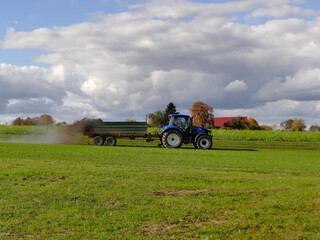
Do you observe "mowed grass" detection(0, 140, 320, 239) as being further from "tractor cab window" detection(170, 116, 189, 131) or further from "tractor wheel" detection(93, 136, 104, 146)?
"tractor wheel" detection(93, 136, 104, 146)

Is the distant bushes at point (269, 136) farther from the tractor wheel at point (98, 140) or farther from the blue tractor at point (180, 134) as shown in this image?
the tractor wheel at point (98, 140)

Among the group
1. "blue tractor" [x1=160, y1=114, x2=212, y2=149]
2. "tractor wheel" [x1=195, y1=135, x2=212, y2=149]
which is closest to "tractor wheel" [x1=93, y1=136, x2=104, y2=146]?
"blue tractor" [x1=160, y1=114, x2=212, y2=149]

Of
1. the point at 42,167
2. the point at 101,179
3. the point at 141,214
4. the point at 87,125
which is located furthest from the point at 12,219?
the point at 87,125

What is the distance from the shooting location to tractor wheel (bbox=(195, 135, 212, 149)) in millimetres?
28281

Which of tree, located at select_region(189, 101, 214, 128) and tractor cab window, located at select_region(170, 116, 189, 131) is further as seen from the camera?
tree, located at select_region(189, 101, 214, 128)

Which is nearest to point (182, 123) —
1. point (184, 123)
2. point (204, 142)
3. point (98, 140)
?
point (184, 123)

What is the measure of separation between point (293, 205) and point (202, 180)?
3612 millimetres

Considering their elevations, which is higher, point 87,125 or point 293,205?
point 87,125

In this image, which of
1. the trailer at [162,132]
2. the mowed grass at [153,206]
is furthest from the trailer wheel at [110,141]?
the mowed grass at [153,206]

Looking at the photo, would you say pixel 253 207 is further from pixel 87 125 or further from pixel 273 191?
pixel 87 125

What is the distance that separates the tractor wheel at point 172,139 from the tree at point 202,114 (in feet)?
206

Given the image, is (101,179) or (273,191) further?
(101,179)

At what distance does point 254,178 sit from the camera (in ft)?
41.6

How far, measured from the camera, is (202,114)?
302 ft
